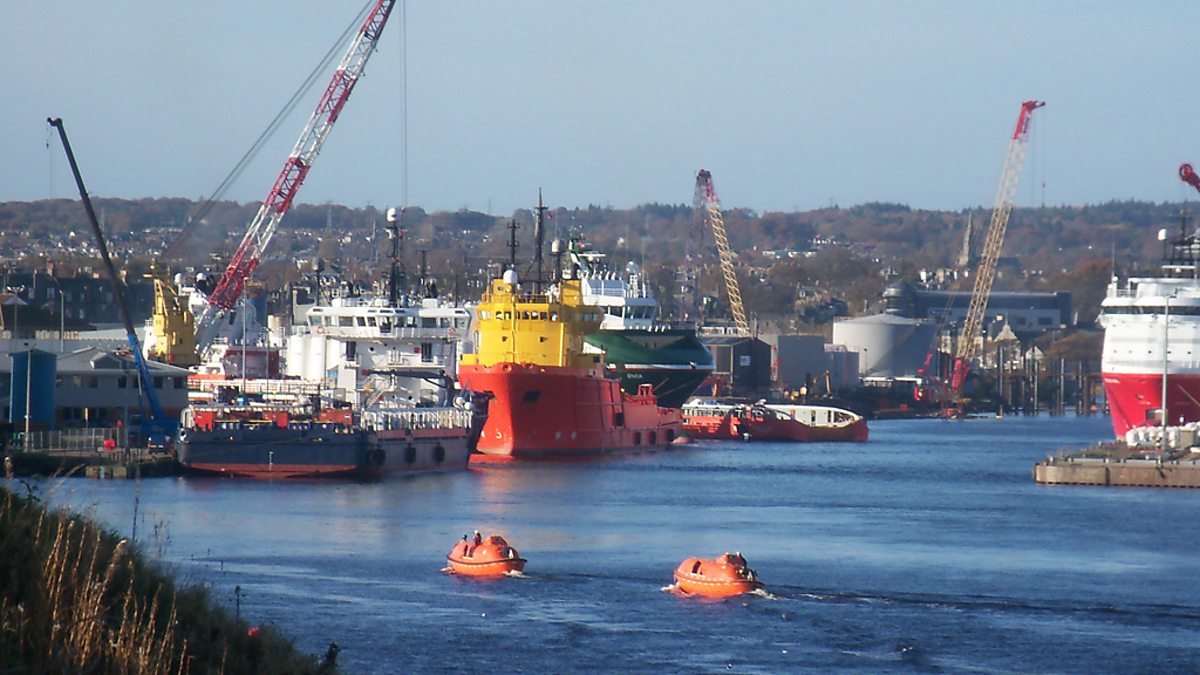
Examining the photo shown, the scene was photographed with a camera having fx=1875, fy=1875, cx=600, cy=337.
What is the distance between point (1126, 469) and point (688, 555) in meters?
21.4

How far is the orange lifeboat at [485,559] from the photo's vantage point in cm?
3177

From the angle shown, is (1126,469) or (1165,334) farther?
(1165,334)

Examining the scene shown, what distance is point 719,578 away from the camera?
29.9m

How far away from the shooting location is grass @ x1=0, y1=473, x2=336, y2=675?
472 inches

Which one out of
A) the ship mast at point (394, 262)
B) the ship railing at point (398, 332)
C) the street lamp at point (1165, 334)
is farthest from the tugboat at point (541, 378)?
the street lamp at point (1165, 334)

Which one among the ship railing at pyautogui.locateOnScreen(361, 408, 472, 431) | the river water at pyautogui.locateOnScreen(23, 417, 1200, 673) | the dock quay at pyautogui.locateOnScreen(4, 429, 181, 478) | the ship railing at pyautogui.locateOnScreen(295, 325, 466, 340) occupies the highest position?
the ship railing at pyautogui.locateOnScreen(295, 325, 466, 340)

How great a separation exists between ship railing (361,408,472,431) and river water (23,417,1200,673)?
2.42 meters

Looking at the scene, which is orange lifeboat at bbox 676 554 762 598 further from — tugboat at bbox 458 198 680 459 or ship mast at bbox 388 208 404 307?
ship mast at bbox 388 208 404 307

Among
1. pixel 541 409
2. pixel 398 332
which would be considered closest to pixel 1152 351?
pixel 541 409

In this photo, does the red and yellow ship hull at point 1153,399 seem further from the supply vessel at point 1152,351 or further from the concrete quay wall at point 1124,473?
the concrete quay wall at point 1124,473

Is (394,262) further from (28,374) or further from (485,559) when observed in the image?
(485,559)

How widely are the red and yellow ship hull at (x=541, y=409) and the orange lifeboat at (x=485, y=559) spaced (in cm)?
3001

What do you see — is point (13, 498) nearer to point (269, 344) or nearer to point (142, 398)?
point (142, 398)

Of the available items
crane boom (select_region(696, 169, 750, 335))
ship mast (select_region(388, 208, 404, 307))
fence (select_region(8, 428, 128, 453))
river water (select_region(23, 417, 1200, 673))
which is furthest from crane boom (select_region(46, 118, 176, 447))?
crane boom (select_region(696, 169, 750, 335))
